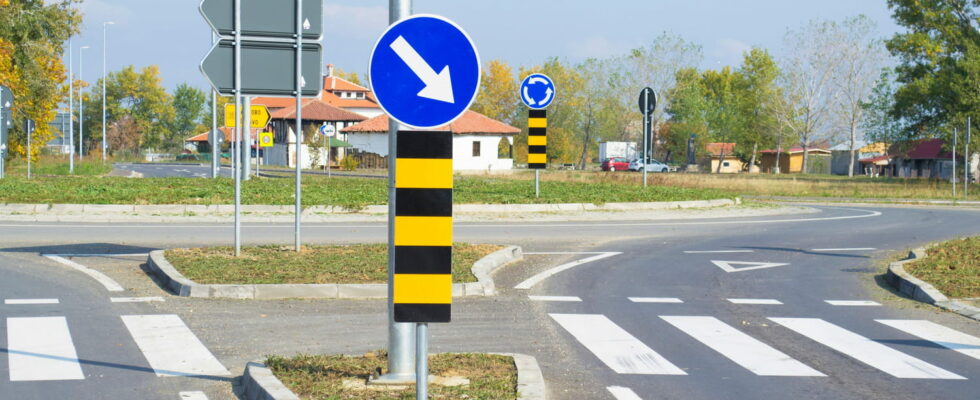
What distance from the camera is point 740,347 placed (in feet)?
27.5

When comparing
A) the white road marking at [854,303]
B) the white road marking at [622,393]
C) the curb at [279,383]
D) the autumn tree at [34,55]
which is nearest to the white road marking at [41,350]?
the curb at [279,383]

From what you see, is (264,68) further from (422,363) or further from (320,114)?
(320,114)

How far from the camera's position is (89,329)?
28.7 ft

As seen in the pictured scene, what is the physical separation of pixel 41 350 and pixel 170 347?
934 mm

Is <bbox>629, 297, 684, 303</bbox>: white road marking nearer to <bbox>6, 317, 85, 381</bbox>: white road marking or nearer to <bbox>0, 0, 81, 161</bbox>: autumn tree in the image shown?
<bbox>6, 317, 85, 381</bbox>: white road marking

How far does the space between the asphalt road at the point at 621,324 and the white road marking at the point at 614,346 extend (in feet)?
0.06

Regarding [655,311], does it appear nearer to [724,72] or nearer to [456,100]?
[456,100]

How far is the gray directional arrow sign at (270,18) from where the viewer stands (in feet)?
39.3

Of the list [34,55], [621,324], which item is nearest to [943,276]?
[621,324]

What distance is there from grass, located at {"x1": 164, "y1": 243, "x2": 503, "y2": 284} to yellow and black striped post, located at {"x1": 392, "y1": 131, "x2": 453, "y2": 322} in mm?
6189

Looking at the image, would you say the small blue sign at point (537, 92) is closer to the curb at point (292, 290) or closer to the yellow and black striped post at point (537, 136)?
the yellow and black striped post at point (537, 136)

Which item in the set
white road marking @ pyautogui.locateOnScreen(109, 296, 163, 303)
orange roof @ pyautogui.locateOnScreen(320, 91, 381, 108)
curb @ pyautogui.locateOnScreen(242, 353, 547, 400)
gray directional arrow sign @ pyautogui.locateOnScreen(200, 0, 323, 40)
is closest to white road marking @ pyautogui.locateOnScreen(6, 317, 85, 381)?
white road marking @ pyautogui.locateOnScreen(109, 296, 163, 303)

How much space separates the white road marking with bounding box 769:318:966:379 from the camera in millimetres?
7408

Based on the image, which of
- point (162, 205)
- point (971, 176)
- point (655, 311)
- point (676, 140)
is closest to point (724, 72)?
point (676, 140)
